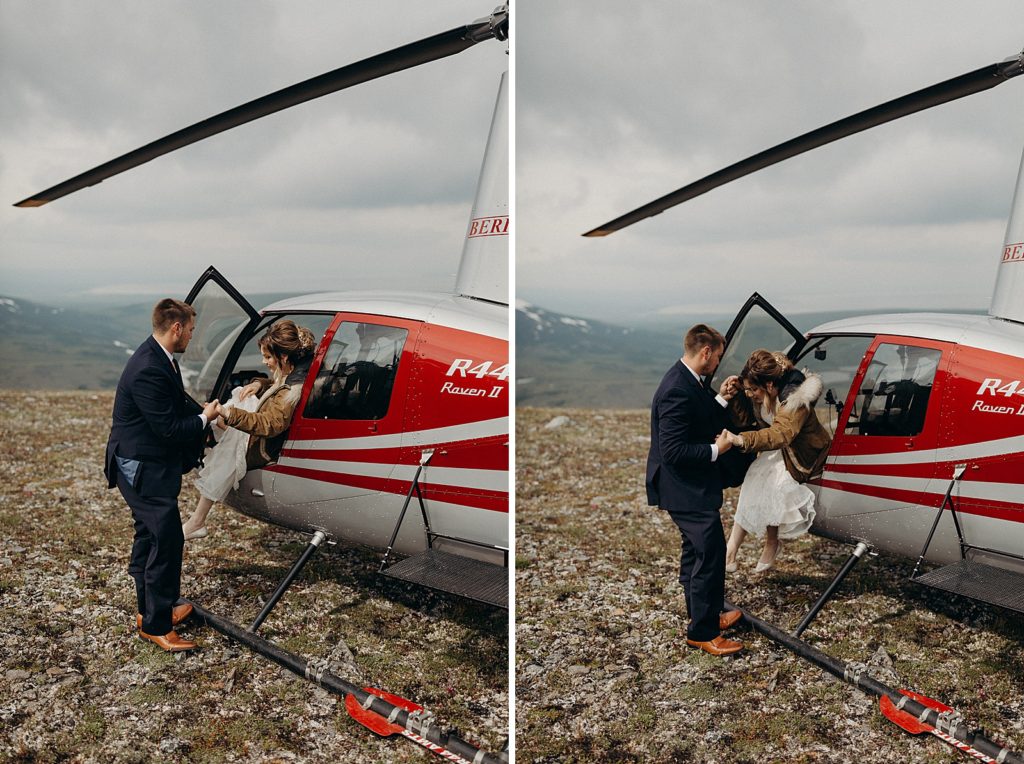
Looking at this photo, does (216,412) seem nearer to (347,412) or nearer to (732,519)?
(347,412)

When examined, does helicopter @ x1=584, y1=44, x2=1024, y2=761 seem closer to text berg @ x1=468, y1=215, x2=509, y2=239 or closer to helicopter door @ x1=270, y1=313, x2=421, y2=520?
text berg @ x1=468, y1=215, x2=509, y2=239

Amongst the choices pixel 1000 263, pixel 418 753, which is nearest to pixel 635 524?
pixel 418 753

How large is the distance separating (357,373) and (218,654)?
136 centimetres

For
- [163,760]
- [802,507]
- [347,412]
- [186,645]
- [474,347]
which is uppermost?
[474,347]

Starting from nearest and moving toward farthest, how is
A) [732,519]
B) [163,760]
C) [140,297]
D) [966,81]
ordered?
[966,81]
[163,760]
[140,297]
[732,519]

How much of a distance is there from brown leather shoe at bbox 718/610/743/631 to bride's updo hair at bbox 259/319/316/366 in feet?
7.05

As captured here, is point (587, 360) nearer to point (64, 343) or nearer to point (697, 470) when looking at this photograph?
point (64, 343)

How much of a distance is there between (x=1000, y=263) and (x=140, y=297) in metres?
3.43

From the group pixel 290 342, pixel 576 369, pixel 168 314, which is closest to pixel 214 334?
pixel 168 314

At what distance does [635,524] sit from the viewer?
16.3 ft

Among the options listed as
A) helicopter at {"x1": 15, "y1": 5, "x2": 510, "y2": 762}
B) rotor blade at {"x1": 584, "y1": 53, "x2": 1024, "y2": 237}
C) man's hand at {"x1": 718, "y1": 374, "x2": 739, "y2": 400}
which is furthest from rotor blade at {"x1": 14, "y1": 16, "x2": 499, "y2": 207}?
man's hand at {"x1": 718, "y1": 374, "x2": 739, "y2": 400}

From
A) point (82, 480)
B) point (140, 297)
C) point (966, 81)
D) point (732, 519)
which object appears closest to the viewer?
point (966, 81)

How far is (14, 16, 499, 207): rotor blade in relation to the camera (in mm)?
2920

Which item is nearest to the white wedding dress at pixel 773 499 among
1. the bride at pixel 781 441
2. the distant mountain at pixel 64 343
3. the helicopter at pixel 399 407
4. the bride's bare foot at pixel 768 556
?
the bride at pixel 781 441
